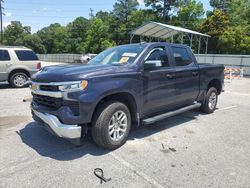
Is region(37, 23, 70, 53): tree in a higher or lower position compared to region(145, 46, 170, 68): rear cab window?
higher

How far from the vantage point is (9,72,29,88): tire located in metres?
11.5

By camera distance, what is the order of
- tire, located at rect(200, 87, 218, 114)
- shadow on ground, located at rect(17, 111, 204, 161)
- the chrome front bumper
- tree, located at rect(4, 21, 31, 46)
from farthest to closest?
tree, located at rect(4, 21, 31, 46), tire, located at rect(200, 87, 218, 114), shadow on ground, located at rect(17, 111, 204, 161), the chrome front bumper

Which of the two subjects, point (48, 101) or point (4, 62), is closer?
point (48, 101)

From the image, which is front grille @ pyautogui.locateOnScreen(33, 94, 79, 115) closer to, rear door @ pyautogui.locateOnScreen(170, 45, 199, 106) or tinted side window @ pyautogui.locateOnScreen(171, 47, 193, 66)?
rear door @ pyautogui.locateOnScreen(170, 45, 199, 106)

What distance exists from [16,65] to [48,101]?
7901 millimetres

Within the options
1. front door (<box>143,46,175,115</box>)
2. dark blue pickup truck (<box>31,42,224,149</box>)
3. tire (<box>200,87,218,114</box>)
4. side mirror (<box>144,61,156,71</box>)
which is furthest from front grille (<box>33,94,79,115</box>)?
tire (<box>200,87,218,114</box>)

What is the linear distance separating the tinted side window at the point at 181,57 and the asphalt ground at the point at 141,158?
4.83ft

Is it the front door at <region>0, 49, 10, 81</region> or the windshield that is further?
the front door at <region>0, 49, 10, 81</region>

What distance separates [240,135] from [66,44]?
7485cm

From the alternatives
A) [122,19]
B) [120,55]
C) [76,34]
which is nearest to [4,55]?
[120,55]

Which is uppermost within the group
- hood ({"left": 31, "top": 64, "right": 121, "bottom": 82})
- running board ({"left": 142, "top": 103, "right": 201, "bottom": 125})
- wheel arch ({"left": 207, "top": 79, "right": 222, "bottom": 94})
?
hood ({"left": 31, "top": 64, "right": 121, "bottom": 82})

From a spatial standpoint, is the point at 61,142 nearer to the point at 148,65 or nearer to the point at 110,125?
the point at 110,125

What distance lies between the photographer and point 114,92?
4.30 m

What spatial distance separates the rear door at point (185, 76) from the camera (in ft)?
18.7
